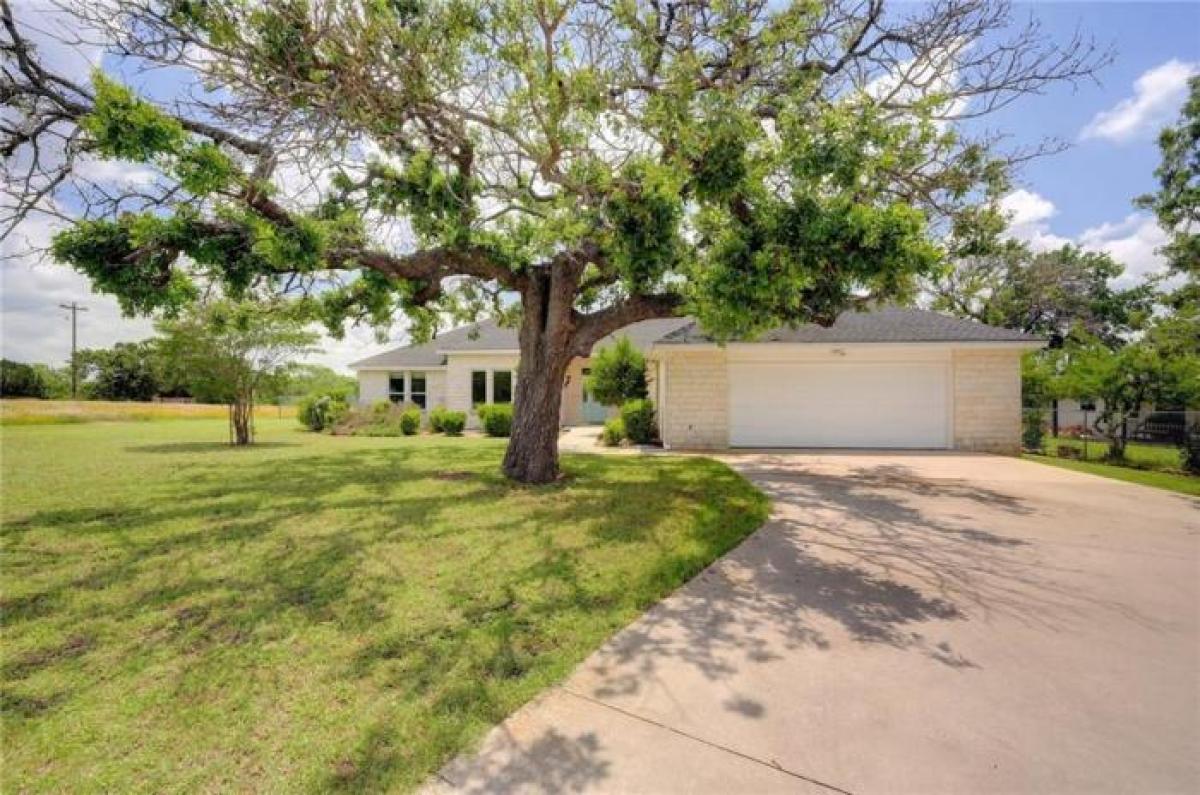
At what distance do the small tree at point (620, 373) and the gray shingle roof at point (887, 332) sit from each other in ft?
6.28

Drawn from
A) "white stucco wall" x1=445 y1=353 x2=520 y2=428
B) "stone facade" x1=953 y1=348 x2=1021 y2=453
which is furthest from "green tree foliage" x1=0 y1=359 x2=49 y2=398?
"stone facade" x1=953 y1=348 x2=1021 y2=453

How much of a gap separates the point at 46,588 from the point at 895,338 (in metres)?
16.0

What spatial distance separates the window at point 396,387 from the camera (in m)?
23.6

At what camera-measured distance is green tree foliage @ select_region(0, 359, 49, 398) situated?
39969 millimetres

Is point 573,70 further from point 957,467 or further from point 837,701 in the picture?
point 957,467

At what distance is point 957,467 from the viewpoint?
37.9 feet

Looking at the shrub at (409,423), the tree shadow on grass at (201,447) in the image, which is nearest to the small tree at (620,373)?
the shrub at (409,423)

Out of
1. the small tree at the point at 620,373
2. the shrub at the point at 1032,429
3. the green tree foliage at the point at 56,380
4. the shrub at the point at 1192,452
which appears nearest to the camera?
the shrub at the point at 1192,452

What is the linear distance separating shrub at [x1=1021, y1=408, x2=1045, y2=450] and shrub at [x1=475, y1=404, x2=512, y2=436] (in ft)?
54.2

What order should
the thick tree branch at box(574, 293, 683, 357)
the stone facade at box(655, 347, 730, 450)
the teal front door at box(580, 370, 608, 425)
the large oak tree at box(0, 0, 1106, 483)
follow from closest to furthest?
the large oak tree at box(0, 0, 1106, 483) < the thick tree branch at box(574, 293, 683, 357) < the stone facade at box(655, 347, 730, 450) < the teal front door at box(580, 370, 608, 425)

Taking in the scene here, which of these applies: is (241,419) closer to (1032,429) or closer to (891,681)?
(891,681)

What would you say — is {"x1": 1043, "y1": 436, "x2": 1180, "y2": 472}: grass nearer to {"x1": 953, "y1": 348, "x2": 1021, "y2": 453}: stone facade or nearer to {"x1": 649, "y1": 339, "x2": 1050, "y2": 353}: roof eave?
{"x1": 953, "y1": 348, "x2": 1021, "y2": 453}: stone facade

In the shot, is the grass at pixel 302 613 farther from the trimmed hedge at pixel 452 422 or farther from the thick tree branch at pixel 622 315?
the trimmed hedge at pixel 452 422

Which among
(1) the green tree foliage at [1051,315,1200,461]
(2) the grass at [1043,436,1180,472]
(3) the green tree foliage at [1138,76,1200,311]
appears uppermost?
(3) the green tree foliage at [1138,76,1200,311]
